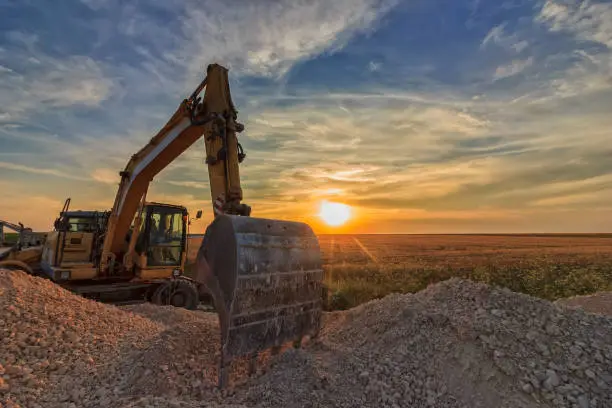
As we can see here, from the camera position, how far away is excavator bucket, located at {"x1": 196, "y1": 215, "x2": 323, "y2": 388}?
4578mm

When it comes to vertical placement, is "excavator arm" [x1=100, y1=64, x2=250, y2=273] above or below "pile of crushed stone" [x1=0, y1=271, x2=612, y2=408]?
above

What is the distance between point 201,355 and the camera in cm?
515

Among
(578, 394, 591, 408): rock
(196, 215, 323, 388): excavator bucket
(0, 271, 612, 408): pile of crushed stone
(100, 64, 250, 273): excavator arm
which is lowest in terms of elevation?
(578, 394, 591, 408): rock

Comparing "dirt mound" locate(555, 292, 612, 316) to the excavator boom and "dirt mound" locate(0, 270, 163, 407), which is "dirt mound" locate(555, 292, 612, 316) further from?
"dirt mound" locate(0, 270, 163, 407)

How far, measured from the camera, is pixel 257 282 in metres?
4.82

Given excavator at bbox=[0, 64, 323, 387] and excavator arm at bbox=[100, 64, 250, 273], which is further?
excavator arm at bbox=[100, 64, 250, 273]

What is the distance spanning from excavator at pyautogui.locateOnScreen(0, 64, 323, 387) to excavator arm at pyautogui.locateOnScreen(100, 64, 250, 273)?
0.02 m

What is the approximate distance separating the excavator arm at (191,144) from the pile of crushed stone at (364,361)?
7.54 ft

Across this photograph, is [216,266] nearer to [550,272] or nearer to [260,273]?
[260,273]

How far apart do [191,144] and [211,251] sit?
12.0ft

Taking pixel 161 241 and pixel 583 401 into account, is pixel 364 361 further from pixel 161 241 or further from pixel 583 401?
pixel 161 241

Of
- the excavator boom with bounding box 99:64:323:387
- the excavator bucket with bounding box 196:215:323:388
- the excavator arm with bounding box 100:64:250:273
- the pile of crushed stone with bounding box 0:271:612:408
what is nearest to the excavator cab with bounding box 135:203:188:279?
the excavator arm with bounding box 100:64:250:273

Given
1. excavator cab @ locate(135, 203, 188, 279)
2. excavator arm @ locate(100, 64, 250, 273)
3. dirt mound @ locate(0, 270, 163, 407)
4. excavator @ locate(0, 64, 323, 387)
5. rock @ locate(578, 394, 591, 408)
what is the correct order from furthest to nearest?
1. excavator cab @ locate(135, 203, 188, 279)
2. excavator arm @ locate(100, 64, 250, 273)
3. excavator @ locate(0, 64, 323, 387)
4. dirt mound @ locate(0, 270, 163, 407)
5. rock @ locate(578, 394, 591, 408)

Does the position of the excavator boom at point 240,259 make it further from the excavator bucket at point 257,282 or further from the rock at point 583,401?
the rock at point 583,401
